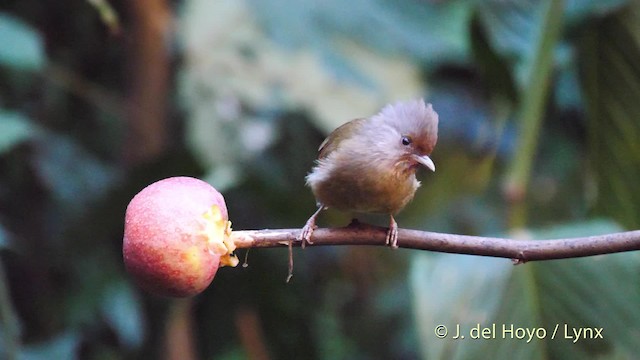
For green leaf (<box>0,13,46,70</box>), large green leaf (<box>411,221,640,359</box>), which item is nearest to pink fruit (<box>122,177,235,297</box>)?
large green leaf (<box>411,221,640,359</box>)

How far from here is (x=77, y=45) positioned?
6.19 feet

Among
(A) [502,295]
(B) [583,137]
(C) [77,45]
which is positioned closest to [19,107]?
(C) [77,45]

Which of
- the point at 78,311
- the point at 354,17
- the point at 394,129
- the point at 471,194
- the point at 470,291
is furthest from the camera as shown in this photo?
the point at 471,194

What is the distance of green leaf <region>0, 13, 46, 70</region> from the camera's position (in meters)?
1.40

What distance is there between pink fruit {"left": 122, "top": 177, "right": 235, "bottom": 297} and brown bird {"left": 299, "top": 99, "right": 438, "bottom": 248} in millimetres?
258

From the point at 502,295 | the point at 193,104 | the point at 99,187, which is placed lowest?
the point at 502,295

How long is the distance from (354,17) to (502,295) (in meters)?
0.88

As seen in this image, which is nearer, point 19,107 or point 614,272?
point 614,272

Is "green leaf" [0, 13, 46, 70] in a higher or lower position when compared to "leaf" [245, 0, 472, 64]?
Answer: lower

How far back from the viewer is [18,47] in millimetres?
1405

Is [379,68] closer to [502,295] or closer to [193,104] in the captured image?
[193,104]

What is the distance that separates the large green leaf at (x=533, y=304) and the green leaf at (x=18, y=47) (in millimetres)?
798

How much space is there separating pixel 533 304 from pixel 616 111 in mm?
515

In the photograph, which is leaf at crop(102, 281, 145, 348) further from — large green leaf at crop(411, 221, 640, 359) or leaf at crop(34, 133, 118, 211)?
large green leaf at crop(411, 221, 640, 359)
